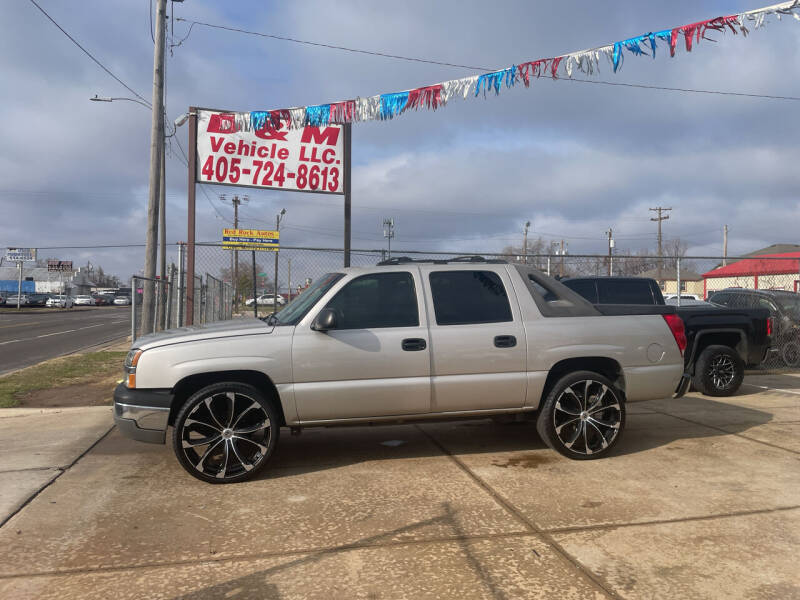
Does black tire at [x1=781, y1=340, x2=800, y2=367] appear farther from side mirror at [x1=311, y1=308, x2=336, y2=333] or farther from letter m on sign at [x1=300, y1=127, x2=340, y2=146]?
side mirror at [x1=311, y1=308, x2=336, y2=333]

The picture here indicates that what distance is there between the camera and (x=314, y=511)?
4.00 metres

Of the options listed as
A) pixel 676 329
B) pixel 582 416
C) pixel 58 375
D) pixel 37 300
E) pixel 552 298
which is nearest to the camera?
pixel 582 416

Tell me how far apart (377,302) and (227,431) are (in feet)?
5.15

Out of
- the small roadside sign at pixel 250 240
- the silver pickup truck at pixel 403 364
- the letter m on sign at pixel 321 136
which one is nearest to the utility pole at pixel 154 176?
the small roadside sign at pixel 250 240

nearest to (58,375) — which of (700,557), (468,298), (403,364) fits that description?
(403,364)

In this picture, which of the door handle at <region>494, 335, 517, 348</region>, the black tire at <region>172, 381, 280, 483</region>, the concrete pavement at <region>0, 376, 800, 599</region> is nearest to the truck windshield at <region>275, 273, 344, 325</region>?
the black tire at <region>172, 381, 280, 483</region>

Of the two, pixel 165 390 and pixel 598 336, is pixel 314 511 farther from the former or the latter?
pixel 598 336

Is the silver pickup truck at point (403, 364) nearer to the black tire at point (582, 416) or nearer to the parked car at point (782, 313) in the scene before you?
the black tire at point (582, 416)

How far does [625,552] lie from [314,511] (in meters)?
1.96

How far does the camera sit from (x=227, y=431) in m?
4.60

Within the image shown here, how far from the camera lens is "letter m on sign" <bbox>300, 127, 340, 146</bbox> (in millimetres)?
10180

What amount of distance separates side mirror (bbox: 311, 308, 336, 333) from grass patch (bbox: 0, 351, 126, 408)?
18.2 feet

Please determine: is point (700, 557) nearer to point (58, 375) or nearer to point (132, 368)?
point (132, 368)

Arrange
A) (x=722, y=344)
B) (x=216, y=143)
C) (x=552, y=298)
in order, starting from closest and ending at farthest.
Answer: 1. (x=552, y=298)
2. (x=722, y=344)
3. (x=216, y=143)
